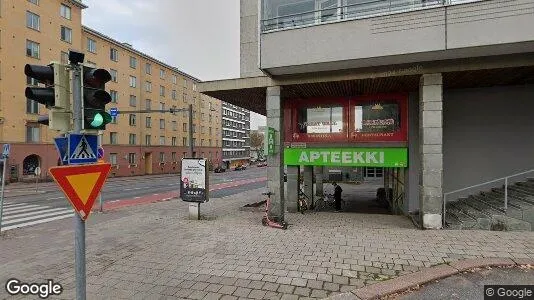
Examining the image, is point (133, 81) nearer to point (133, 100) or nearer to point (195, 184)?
point (133, 100)

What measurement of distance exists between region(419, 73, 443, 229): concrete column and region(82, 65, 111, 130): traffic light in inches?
333

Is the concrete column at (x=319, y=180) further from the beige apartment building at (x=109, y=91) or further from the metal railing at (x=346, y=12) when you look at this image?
the beige apartment building at (x=109, y=91)

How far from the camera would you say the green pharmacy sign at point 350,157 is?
10453 millimetres

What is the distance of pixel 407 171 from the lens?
454 inches

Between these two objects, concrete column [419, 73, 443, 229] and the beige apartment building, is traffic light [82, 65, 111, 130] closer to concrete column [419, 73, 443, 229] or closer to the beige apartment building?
concrete column [419, 73, 443, 229]

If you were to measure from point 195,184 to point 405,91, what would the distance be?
813 centimetres

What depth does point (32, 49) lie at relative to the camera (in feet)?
97.4

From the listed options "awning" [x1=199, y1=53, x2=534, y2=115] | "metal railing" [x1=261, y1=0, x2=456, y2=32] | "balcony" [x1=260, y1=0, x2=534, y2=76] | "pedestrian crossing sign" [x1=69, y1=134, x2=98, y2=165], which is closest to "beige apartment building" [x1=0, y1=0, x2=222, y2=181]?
"awning" [x1=199, y1=53, x2=534, y2=115]

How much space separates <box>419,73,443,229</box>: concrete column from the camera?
8.73 meters

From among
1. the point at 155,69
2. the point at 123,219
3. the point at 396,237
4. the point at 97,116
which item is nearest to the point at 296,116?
the point at 396,237

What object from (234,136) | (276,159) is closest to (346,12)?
(276,159)

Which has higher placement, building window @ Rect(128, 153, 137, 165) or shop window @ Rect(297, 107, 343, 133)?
shop window @ Rect(297, 107, 343, 133)

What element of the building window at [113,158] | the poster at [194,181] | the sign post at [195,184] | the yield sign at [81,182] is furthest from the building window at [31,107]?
the yield sign at [81,182]

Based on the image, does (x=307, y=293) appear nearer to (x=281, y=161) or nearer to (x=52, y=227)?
(x=281, y=161)
